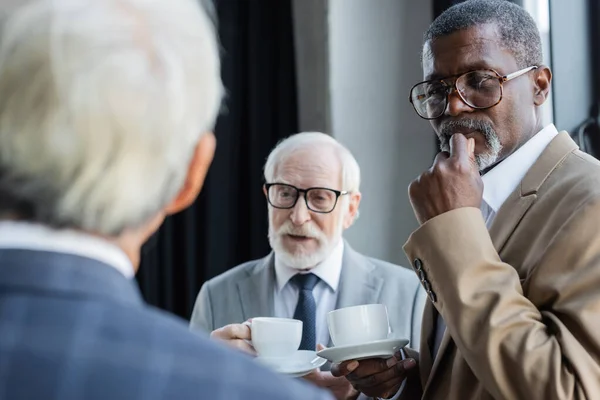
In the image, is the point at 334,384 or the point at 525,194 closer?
the point at 525,194

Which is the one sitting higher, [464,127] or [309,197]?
[464,127]

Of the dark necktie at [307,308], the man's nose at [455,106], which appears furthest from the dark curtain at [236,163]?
the man's nose at [455,106]

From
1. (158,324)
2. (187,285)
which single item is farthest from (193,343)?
(187,285)

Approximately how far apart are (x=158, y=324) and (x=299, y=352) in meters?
1.02

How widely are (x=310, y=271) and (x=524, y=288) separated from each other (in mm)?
1140

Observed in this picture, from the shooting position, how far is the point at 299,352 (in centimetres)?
160

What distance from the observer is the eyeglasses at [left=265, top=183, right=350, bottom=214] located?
234 centimetres

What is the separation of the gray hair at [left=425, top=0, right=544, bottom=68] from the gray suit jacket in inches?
35.3

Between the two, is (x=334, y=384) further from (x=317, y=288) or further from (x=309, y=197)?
(x=309, y=197)

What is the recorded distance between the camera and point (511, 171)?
4.30ft

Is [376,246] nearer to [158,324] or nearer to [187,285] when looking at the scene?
[187,285]

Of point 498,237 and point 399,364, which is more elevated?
point 498,237

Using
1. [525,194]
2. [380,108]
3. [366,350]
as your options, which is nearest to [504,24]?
[525,194]

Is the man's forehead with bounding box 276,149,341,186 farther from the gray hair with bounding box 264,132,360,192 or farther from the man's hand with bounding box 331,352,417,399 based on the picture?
the man's hand with bounding box 331,352,417,399
